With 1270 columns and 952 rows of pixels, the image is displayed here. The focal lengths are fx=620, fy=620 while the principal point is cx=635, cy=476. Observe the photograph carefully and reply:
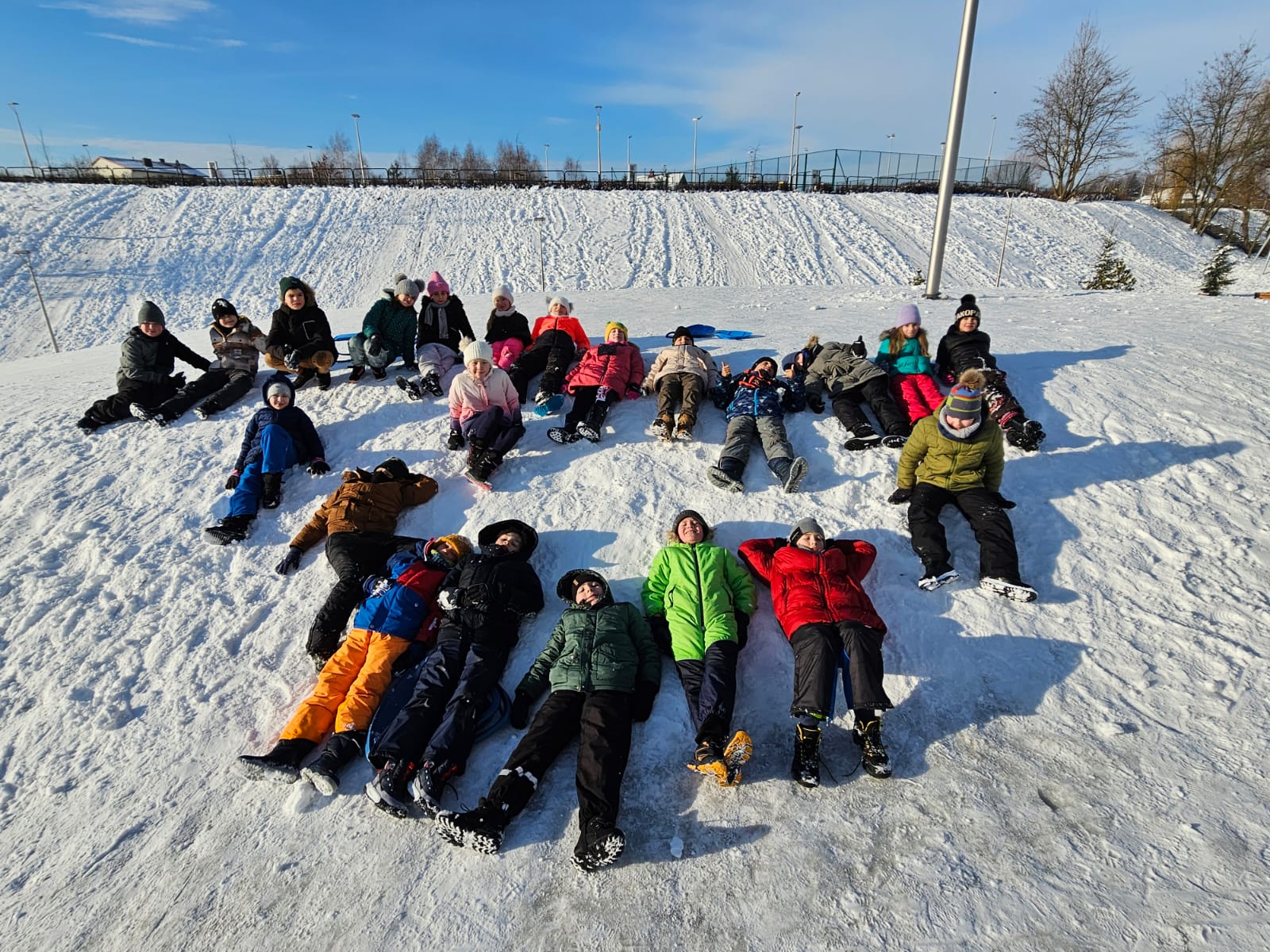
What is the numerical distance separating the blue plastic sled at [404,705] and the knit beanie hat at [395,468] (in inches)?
85.1

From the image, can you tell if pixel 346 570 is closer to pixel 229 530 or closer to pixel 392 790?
pixel 229 530

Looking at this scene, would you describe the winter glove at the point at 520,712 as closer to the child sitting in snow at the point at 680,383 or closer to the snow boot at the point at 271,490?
the child sitting in snow at the point at 680,383

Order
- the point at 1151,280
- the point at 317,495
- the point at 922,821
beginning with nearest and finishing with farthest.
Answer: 1. the point at 922,821
2. the point at 317,495
3. the point at 1151,280

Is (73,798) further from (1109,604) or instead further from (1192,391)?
(1192,391)

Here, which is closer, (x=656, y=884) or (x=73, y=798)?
(x=656, y=884)

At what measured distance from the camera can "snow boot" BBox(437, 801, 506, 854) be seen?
304cm

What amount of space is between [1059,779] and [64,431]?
9502 millimetres

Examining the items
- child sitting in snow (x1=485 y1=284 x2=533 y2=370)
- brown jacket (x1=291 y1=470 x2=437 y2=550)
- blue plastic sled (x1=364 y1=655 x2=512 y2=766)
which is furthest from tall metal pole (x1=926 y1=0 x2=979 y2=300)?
blue plastic sled (x1=364 y1=655 x2=512 y2=766)

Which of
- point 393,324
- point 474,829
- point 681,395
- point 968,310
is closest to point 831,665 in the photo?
point 474,829

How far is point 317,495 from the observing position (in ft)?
19.3

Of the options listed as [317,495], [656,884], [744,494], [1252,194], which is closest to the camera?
[656,884]

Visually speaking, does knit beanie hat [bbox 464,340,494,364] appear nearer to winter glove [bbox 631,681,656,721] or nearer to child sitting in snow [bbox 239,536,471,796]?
child sitting in snow [bbox 239,536,471,796]

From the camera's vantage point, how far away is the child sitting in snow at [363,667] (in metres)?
3.48

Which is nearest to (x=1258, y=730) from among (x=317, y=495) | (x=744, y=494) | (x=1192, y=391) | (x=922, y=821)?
(x=922, y=821)
